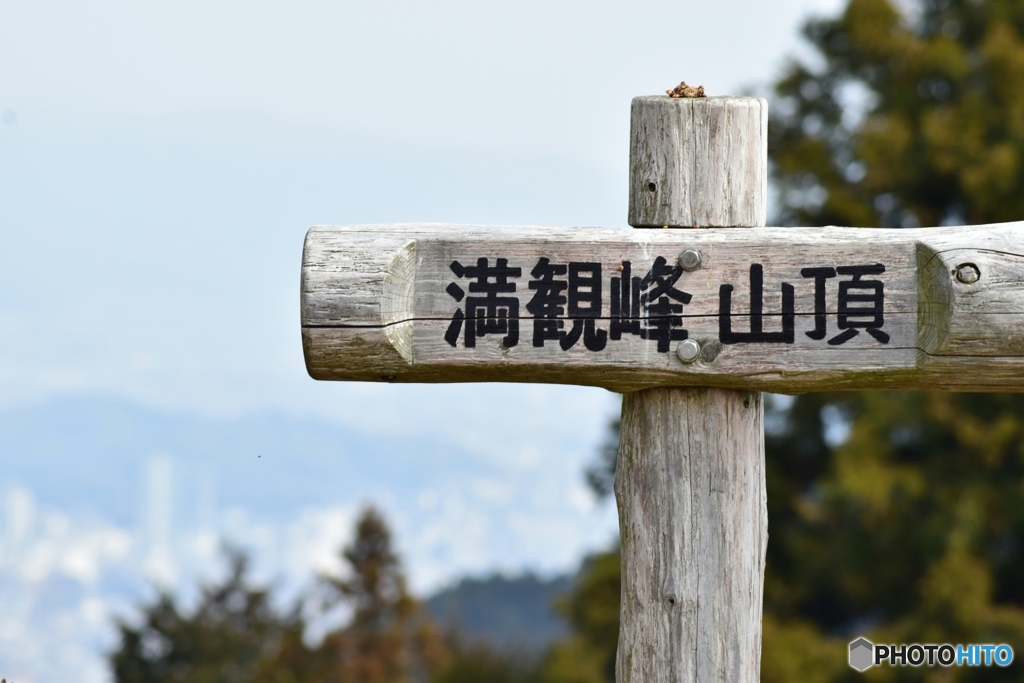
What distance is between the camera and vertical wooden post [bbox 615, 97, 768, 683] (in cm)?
272

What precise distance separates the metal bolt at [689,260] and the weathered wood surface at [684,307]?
2cm

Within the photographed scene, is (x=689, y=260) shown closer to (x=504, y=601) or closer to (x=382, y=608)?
(x=382, y=608)

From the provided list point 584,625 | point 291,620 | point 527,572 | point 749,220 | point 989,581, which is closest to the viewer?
point 749,220

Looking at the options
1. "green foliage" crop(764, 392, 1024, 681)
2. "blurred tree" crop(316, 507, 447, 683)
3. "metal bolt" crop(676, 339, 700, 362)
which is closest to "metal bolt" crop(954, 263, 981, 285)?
"metal bolt" crop(676, 339, 700, 362)

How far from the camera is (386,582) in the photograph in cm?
1261

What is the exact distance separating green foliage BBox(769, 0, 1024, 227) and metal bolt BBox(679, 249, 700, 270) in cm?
633

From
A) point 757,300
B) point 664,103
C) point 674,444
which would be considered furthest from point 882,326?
point 664,103

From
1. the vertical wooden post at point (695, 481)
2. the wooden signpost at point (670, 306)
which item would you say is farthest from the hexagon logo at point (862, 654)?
the wooden signpost at point (670, 306)

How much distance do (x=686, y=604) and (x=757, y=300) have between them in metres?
0.68

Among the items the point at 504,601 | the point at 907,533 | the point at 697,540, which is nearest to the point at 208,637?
the point at 907,533

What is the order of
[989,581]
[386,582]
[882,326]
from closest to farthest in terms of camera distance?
[882,326] → [989,581] → [386,582]

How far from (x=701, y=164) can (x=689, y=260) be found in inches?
10.8

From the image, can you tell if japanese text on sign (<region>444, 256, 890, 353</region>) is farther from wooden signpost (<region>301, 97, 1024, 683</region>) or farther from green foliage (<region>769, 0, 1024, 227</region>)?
green foliage (<region>769, 0, 1024, 227</region>)

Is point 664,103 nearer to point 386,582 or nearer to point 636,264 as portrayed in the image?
point 636,264
